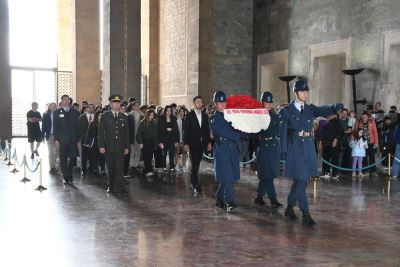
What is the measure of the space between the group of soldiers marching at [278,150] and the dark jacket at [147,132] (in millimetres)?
4151

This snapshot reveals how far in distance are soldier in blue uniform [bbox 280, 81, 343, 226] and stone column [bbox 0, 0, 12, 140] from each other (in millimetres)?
12541

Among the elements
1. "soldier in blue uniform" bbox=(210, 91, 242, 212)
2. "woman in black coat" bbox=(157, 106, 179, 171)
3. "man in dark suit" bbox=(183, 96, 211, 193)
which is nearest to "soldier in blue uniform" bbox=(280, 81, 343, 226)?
"soldier in blue uniform" bbox=(210, 91, 242, 212)

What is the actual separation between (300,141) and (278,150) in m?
1.15

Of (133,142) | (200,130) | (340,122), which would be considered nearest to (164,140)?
(133,142)

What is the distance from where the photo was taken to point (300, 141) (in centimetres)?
711

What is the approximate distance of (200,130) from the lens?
9664 mm

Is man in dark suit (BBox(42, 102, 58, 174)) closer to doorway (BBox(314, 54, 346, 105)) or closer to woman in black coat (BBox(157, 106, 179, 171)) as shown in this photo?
woman in black coat (BBox(157, 106, 179, 171))

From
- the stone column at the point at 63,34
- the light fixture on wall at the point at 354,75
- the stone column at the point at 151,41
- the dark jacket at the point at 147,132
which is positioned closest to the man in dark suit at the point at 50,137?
the dark jacket at the point at 147,132

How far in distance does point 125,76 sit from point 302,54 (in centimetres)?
615

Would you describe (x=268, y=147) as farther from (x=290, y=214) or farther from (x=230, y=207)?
(x=290, y=214)

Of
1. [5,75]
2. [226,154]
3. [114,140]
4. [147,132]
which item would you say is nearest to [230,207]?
[226,154]

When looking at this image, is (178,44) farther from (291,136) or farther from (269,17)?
(291,136)

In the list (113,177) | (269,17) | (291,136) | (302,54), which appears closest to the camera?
(291,136)

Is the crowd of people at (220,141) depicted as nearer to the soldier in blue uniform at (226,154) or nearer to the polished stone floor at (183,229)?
the soldier in blue uniform at (226,154)
